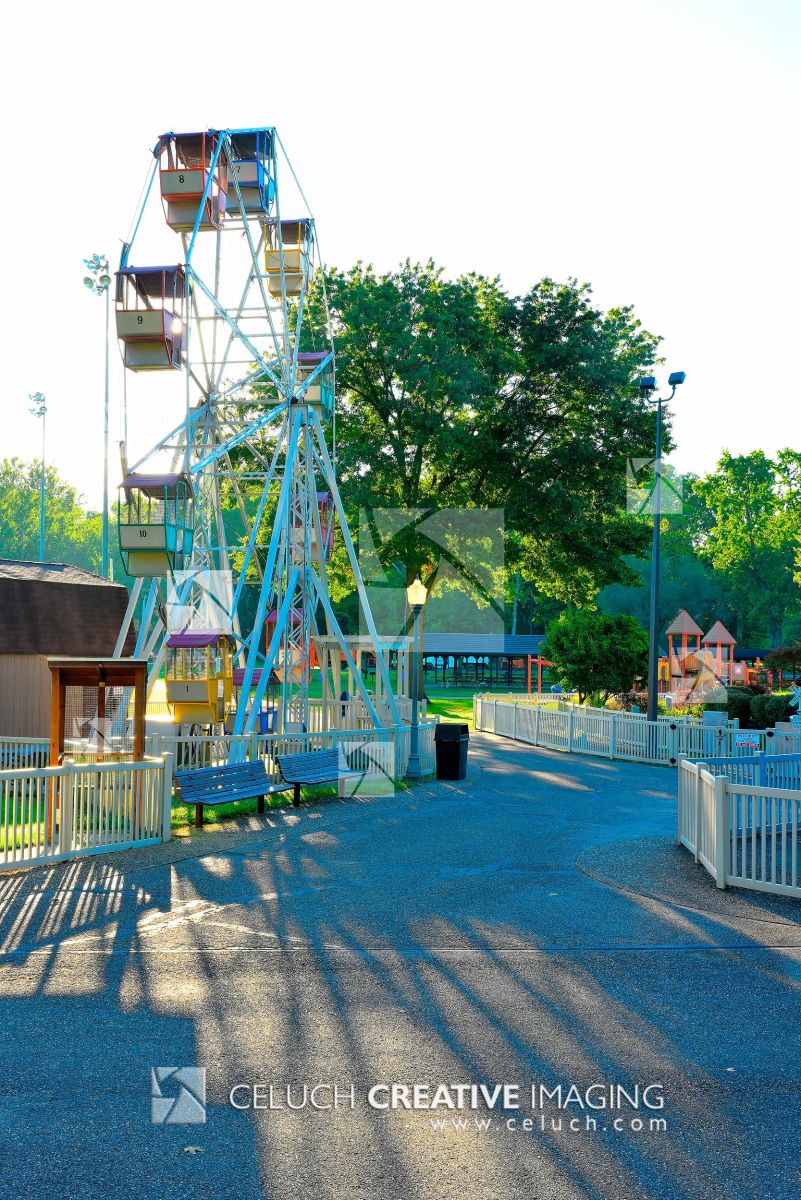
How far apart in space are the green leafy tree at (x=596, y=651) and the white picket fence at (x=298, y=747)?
1441 cm

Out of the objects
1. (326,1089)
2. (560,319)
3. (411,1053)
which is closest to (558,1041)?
(411,1053)

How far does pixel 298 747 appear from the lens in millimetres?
18672

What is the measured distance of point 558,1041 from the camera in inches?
256

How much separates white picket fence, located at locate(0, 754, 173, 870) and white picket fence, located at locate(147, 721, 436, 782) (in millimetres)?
2940

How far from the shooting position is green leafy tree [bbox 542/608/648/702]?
35.5 metres

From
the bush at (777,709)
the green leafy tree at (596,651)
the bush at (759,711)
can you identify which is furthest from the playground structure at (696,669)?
the bush at (777,709)

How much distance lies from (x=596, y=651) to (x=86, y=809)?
2527cm

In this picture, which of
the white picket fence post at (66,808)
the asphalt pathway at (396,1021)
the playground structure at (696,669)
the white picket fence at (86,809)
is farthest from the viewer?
the playground structure at (696,669)

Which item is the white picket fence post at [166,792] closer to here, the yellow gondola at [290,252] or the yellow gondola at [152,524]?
the yellow gondola at [152,524]

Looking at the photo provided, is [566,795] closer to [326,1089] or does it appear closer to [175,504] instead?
[175,504]

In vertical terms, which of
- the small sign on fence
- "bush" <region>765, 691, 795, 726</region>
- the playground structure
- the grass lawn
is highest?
the playground structure

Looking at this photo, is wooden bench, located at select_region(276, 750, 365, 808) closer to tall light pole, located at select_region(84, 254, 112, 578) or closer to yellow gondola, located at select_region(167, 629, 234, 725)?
yellow gondola, located at select_region(167, 629, 234, 725)

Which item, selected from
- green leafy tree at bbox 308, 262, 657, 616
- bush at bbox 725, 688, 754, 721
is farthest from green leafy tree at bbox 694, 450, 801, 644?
bush at bbox 725, 688, 754, 721

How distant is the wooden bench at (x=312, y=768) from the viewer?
1641 cm
